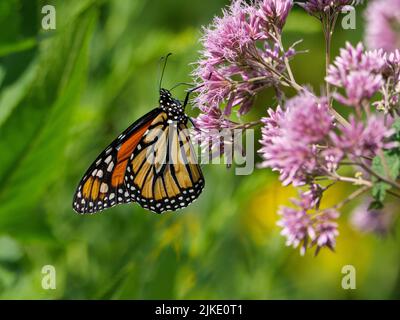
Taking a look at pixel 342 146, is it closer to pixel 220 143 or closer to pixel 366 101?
pixel 366 101

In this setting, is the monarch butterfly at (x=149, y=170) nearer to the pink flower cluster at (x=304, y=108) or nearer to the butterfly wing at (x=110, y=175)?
the butterfly wing at (x=110, y=175)

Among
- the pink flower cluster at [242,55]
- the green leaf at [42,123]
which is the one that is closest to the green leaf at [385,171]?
the pink flower cluster at [242,55]

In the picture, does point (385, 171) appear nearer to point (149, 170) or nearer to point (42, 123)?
point (42, 123)

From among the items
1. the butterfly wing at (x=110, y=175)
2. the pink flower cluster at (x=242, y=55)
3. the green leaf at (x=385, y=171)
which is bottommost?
the green leaf at (x=385, y=171)

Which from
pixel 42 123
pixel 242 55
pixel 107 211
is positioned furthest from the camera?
pixel 107 211

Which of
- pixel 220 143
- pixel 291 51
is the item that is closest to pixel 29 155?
pixel 220 143

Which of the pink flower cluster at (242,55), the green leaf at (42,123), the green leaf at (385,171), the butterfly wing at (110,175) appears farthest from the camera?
the butterfly wing at (110,175)

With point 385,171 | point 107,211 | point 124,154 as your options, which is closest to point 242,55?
point 385,171
